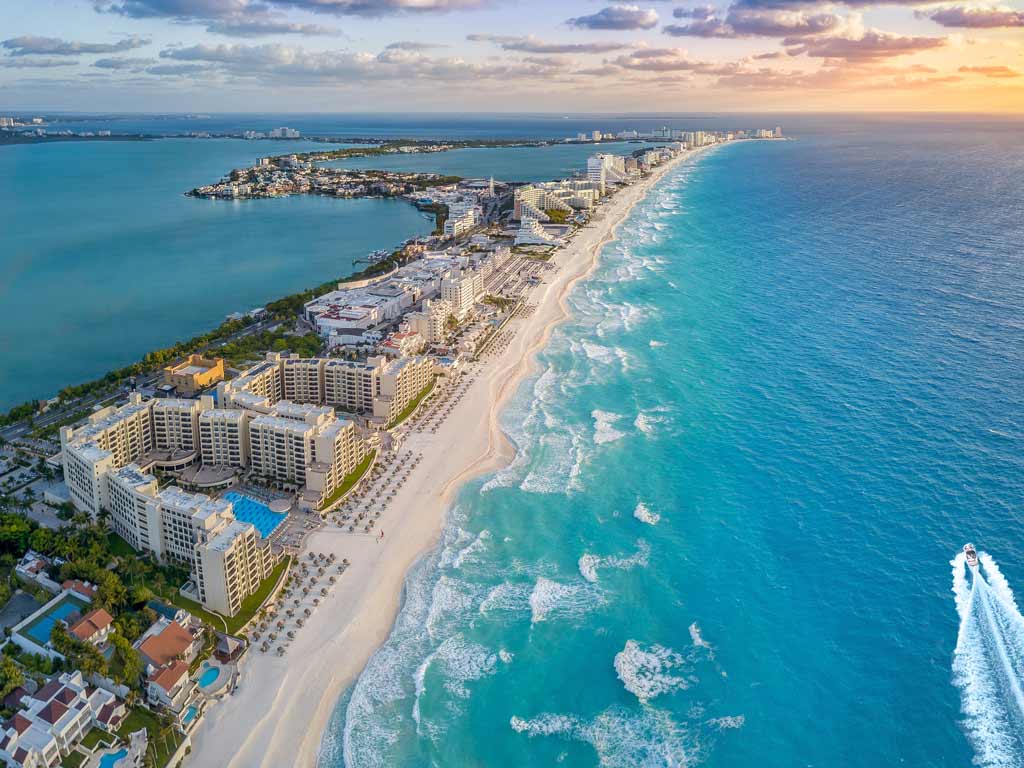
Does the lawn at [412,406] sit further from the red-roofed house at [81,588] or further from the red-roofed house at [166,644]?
the red-roofed house at [166,644]

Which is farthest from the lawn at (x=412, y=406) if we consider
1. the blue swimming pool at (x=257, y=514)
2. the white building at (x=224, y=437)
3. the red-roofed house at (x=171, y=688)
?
the red-roofed house at (x=171, y=688)

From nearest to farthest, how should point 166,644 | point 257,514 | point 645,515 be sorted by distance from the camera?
point 166,644, point 257,514, point 645,515

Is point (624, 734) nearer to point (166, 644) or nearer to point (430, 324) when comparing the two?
point (166, 644)

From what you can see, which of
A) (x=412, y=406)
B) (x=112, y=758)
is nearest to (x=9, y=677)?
(x=112, y=758)

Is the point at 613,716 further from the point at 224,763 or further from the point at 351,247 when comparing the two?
the point at 351,247

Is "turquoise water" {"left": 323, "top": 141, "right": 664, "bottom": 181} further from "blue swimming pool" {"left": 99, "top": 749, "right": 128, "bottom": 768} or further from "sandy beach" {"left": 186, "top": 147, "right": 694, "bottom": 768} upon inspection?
"blue swimming pool" {"left": 99, "top": 749, "right": 128, "bottom": 768}

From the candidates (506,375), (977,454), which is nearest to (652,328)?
(506,375)
